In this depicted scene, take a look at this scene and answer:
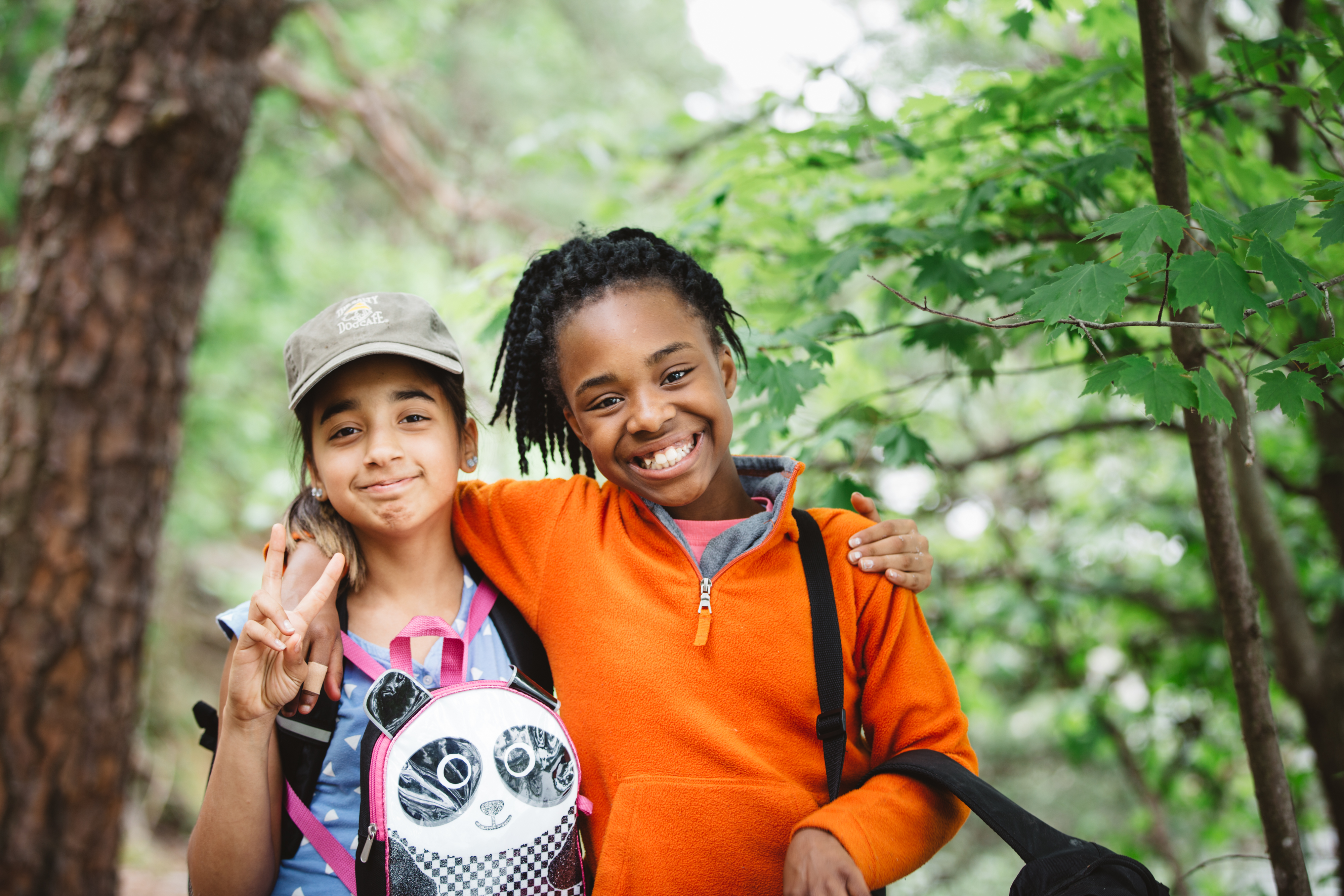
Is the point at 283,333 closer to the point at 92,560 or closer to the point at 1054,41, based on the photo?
the point at 92,560

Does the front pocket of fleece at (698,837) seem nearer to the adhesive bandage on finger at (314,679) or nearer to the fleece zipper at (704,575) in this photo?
the fleece zipper at (704,575)

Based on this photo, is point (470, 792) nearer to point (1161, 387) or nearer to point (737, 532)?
point (737, 532)

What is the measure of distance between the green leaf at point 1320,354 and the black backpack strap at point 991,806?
2.61 feet

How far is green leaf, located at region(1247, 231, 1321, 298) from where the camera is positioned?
123 cm

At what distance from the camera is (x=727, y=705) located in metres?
1.46

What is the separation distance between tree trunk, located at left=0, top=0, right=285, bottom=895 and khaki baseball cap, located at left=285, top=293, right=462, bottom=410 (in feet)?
4.88

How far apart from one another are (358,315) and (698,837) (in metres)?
1.16

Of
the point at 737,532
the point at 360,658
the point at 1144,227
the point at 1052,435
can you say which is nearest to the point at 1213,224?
the point at 1144,227

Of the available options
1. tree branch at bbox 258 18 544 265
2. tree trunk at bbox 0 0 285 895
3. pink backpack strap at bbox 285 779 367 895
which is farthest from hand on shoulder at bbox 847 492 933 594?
tree branch at bbox 258 18 544 265

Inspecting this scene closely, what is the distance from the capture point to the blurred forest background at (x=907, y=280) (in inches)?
79.9

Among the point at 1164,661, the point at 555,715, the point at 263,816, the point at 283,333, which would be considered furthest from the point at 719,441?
the point at 283,333

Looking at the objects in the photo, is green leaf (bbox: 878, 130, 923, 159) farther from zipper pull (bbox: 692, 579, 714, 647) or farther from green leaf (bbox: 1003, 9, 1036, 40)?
zipper pull (bbox: 692, 579, 714, 647)

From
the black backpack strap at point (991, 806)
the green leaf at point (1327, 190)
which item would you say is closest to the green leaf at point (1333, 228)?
the green leaf at point (1327, 190)

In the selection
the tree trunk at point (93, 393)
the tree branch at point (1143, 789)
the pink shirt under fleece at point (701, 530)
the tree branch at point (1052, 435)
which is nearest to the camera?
→ the pink shirt under fleece at point (701, 530)
